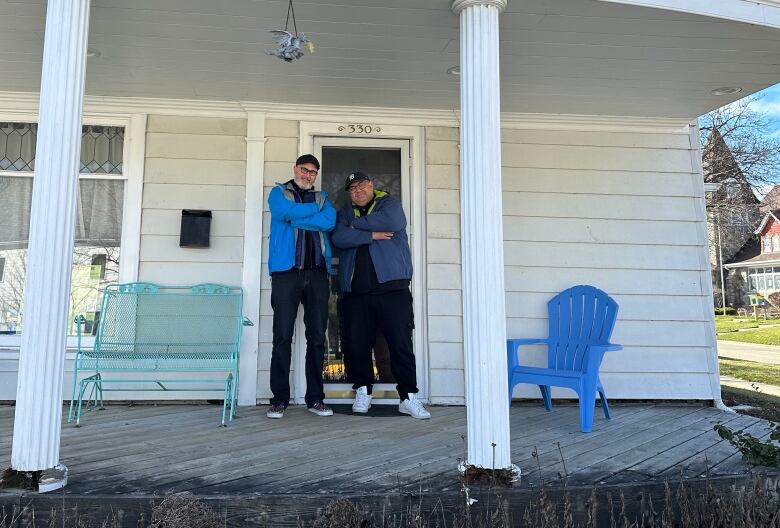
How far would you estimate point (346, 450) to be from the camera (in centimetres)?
257

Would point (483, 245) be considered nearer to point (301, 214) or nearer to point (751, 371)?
point (301, 214)

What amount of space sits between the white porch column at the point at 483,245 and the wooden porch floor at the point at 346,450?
0.84ft

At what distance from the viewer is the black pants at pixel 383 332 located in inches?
136

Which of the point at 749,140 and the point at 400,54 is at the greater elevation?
the point at 749,140

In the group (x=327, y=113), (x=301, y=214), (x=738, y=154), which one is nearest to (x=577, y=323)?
(x=301, y=214)

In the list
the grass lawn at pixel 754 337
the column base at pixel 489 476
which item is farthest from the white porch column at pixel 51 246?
the grass lawn at pixel 754 337

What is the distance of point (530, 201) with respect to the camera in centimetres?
409

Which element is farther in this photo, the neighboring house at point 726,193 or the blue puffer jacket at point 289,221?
the neighboring house at point 726,193

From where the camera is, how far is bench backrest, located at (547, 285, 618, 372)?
360cm

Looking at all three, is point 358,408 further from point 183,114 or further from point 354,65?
point 183,114

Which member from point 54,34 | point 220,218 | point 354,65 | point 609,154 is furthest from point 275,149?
point 609,154

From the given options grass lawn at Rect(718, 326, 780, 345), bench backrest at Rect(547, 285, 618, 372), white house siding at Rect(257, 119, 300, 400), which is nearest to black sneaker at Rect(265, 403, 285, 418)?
white house siding at Rect(257, 119, 300, 400)

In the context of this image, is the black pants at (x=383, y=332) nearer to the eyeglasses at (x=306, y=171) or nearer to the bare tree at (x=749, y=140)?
the eyeglasses at (x=306, y=171)

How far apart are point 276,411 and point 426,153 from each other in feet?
6.78
